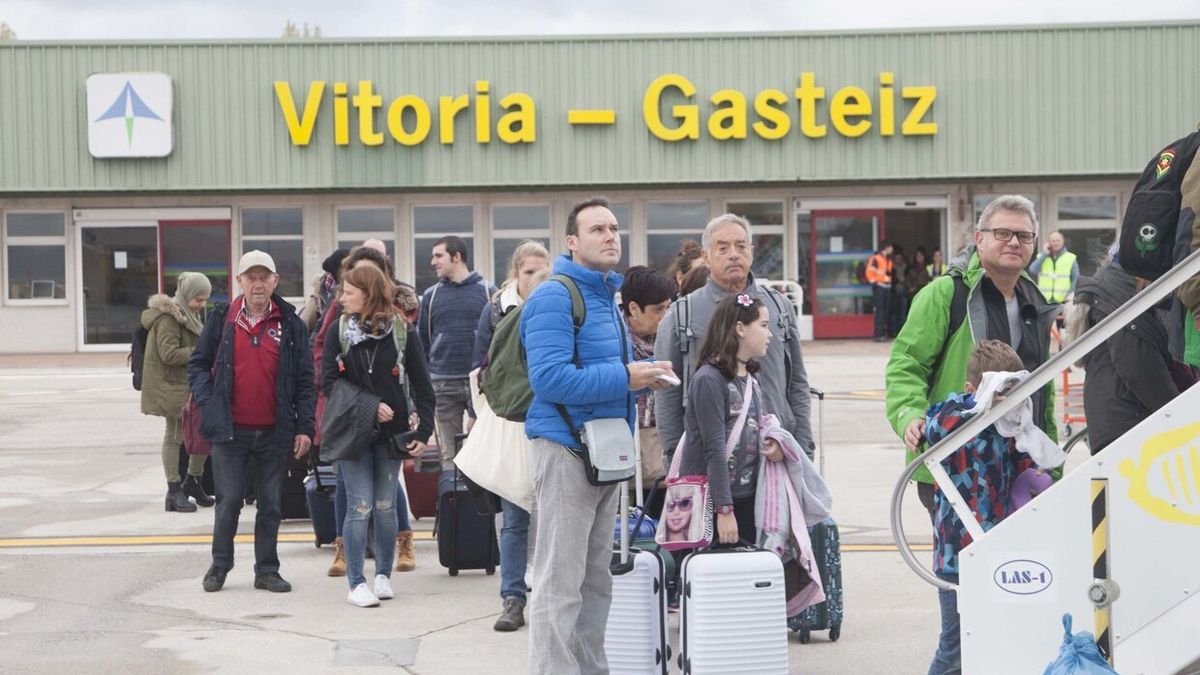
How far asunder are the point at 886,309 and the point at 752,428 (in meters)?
22.8

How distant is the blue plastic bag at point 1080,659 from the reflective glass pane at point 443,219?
25665mm

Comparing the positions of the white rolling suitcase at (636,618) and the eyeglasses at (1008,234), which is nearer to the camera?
the eyeglasses at (1008,234)

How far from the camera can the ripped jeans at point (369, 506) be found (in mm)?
8109

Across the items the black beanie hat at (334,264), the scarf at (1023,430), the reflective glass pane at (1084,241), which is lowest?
the scarf at (1023,430)

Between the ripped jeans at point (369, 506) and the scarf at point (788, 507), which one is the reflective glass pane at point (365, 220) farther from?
the scarf at point (788, 507)

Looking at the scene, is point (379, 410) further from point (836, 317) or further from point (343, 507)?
point (836, 317)

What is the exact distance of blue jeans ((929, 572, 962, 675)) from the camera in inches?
208

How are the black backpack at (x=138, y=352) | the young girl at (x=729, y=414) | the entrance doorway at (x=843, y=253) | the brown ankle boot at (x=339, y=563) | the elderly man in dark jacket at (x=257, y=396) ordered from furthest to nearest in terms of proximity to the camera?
the entrance doorway at (x=843, y=253) → the black backpack at (x=138, y=352) → the brown ankle boot at (x=339, y=563) → the elderly man in dark jacket at (x=257, y=396) → the young girl at (x=729, y=414)

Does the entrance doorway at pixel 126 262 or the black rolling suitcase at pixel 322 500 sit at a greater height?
the entrance doorway at pixel 126 262

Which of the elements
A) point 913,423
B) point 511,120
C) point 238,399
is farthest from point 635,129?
point 913,423

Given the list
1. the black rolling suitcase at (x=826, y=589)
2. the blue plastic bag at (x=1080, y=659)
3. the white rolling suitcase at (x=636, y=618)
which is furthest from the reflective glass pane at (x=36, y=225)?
the blue plastic bag at (x=1080, y=659)

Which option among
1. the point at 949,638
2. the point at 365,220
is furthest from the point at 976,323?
the point at 365,220

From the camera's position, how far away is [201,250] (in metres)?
29.2

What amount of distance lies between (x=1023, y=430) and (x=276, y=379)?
453 cm
